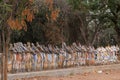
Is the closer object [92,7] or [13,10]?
[13,10]

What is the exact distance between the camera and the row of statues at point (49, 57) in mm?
18814

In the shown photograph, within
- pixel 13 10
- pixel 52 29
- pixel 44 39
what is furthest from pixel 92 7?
pixel 13 10

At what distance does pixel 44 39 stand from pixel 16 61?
11738mm

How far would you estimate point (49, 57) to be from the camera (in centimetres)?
2036

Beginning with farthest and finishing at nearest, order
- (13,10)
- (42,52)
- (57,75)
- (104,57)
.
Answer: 1. (104,57)
2. (42,52)
3. (57,75)
4. (13,10)

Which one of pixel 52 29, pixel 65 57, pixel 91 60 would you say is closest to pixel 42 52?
pixel 65 57

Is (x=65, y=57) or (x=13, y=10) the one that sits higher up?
(x=13, y=10)

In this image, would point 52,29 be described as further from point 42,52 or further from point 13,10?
point 13,10

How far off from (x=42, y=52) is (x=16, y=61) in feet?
7.14

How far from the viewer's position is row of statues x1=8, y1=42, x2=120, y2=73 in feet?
61.7

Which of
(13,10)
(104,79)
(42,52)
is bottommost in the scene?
(104,79)

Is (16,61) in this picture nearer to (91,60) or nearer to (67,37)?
(91,60)

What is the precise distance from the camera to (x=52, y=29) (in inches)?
1132

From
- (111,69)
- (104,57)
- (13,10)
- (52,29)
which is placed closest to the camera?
(13,10)
